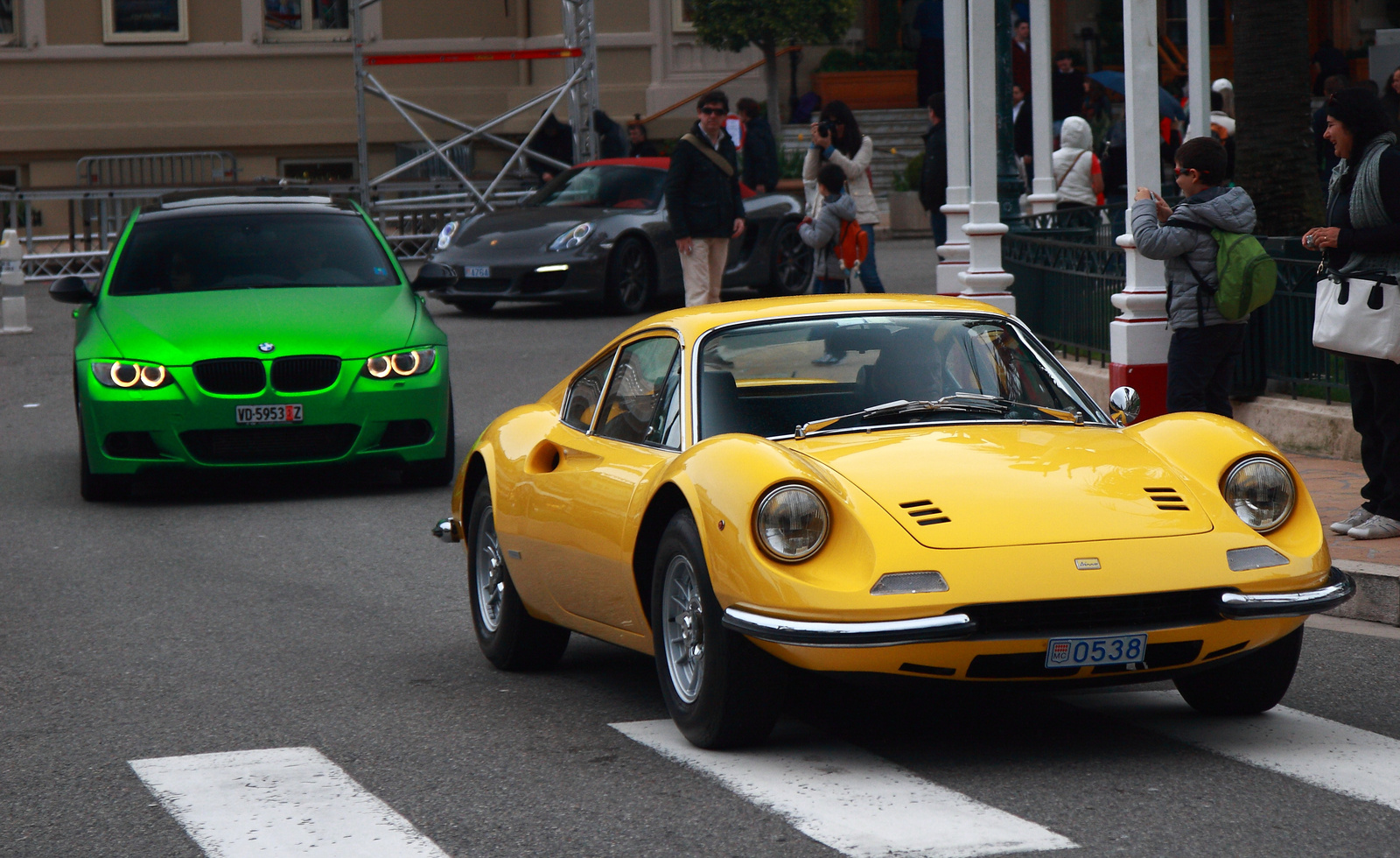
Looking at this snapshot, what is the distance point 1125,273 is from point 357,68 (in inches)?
621

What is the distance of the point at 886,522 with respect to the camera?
5145 mm

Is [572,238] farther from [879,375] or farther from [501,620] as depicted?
[879,375]

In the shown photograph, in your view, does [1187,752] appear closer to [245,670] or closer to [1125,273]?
[245,670]

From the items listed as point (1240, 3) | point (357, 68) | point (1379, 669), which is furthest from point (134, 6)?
point (1379, 669)

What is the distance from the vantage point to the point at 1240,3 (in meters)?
12.7

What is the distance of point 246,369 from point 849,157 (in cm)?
912

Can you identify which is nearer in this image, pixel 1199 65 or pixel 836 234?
pixel 836 234

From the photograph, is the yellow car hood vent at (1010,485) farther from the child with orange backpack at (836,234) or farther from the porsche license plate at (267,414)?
the child with orange backpack at (836,234)

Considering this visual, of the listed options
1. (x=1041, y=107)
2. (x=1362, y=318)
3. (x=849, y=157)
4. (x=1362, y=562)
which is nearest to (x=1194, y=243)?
(x=1362, y=318)

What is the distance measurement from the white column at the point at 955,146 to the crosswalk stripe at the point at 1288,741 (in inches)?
408

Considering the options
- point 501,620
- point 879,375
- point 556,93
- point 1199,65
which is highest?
point 556,93

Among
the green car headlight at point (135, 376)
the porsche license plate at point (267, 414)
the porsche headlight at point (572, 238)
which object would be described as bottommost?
the porsche license plate at point (267, 414)

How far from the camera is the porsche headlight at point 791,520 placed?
515 cm

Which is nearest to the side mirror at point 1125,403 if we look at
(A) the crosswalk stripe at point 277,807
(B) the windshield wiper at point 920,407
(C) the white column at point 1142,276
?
(B) the windshield wiper at point 920,407
